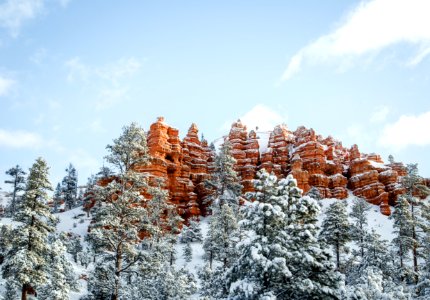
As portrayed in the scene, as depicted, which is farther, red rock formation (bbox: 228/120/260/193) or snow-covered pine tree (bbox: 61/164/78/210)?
snow-covered pine tree (bbox: 61/164/78/210)

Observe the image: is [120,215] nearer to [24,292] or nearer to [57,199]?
[24,292]

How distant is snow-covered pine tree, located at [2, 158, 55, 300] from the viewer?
76.9ft

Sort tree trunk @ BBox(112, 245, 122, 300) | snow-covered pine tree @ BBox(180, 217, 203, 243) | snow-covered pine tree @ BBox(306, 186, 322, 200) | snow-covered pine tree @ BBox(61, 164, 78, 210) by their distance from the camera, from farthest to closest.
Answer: snow-covered pine tree @ BBox(61, 164, 78, 210), snow-covered pine tree @ BBox(306, 186, 322, 200), snow-covered pine tree @ BBox(180, 217, 203, 243), tree trunk @ BBox(112, 245, 122, 300)

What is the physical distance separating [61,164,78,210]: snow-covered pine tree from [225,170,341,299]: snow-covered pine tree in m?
83.2

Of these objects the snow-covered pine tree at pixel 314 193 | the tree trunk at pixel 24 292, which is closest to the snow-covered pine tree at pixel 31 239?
the tree trunk at pixel 24 292

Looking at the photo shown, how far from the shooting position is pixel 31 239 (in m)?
24.7

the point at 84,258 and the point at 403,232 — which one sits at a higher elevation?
the point at 403,232

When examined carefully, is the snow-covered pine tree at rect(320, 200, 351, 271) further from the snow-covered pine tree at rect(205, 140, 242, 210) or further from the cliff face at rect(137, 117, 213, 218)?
the cliff face at rect(137, 117, 213, 218)

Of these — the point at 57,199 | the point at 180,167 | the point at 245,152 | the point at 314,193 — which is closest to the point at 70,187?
the point at 57,199

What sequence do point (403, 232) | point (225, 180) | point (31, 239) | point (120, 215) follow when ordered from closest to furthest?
point (120, 215)
point (31, 239)
point (403, 232)
point (225, 180)

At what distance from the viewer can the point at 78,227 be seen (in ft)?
221

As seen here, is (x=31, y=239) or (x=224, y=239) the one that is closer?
(x=31, y=239)

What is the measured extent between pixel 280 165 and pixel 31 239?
56099 mm

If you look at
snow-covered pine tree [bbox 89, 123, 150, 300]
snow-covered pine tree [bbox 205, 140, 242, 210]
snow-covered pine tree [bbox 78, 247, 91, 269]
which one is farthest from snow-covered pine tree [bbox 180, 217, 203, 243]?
snow-covered pine tree [bbox 89, 123, 150, 300]
